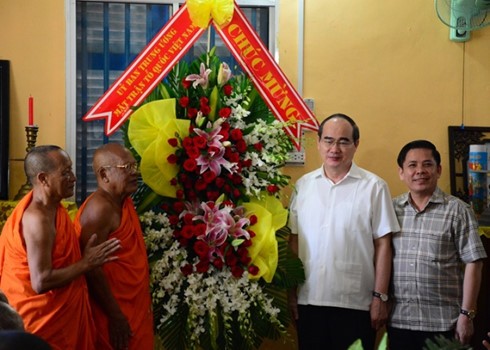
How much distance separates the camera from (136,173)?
7.38 feet

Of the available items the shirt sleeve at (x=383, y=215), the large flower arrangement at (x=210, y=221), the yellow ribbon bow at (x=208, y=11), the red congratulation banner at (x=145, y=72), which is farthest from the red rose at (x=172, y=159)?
the shirt sleeve at (x=383, y=215)

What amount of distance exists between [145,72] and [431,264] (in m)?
1.53

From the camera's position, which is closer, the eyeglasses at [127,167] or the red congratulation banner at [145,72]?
the eyeglasses at [127,167]

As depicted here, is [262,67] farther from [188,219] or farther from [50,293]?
[50,293]

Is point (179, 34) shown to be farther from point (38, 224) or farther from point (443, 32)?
point (443, 32)

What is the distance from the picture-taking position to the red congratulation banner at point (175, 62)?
2.65 meters

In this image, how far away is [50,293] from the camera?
1.96 meters

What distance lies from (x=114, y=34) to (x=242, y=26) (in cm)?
84

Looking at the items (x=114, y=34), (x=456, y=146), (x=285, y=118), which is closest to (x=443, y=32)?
(x=456, y=146)

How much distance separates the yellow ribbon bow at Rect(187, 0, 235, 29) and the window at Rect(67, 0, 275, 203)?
52cm

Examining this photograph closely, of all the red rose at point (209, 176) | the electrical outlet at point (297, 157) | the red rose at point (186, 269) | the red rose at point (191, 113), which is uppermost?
the red rose at point (191, 113)

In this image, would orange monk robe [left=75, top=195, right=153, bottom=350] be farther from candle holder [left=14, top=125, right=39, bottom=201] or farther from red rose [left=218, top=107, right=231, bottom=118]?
candle holder [left=14, top=125, right=39, bottom=201]

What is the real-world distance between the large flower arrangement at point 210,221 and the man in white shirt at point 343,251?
100 mm

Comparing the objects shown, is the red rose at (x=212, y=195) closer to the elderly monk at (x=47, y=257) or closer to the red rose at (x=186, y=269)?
the red rose at (x=186, y=269)
